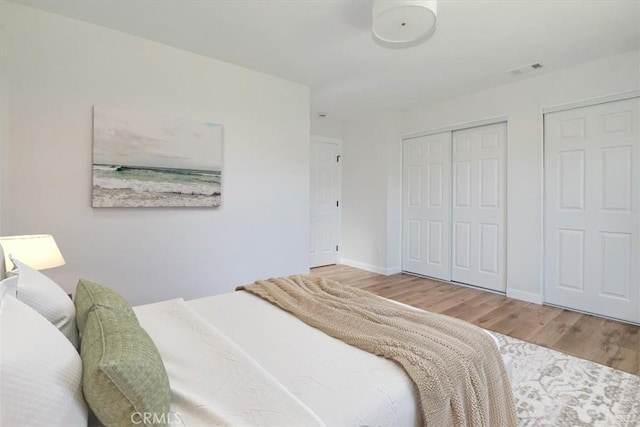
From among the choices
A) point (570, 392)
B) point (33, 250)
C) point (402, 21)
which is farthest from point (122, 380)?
point (570, 392)

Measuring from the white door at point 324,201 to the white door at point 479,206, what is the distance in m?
1.90

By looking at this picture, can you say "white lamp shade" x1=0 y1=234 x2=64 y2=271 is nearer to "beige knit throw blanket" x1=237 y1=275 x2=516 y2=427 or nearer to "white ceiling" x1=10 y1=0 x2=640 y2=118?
"beige knit throw blanket" x1=237 y1=275 x2=516 y2=427

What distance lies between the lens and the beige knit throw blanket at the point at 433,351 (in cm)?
103

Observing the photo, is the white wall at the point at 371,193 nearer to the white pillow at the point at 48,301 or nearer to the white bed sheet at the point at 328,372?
the white bed sheet at the point at 328,372

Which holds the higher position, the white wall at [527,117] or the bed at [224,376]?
the white wall at [527,117]

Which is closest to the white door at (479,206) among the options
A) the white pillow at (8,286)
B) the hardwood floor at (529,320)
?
the hardwood floor at (529,320)

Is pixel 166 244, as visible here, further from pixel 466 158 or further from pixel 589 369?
pixel 466 158

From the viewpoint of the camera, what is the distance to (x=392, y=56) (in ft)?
9.38

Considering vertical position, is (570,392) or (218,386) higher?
(218,386)

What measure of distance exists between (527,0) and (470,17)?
1.13ft

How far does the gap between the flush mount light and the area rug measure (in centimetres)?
229

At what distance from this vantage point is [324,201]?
516 centimetres

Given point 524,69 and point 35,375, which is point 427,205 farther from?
point 35,375

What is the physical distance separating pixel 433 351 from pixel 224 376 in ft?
2.42
